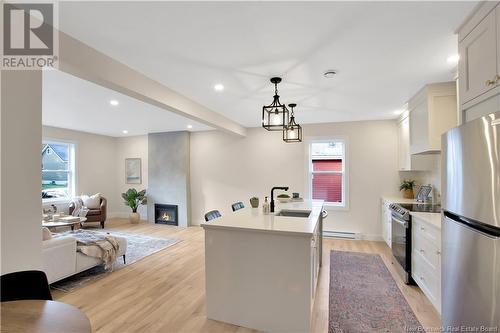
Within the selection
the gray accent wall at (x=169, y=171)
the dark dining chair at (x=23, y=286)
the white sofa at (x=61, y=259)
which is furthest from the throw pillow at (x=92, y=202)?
the dark dining chair at (x=23, y=286)

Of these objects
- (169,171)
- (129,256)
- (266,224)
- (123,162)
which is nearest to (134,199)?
(169,171)

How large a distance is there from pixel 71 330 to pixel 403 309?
2.95 meters

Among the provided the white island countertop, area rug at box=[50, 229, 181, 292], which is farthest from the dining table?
area rug at box=[50, 229, 181, 292]

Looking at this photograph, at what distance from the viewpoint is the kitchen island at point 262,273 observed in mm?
2051

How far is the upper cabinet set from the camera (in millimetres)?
1496

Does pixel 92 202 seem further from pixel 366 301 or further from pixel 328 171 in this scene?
pixel 366 301

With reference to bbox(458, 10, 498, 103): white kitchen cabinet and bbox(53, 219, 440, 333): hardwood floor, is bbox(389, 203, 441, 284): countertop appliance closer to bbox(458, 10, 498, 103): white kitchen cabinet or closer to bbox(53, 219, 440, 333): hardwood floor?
bbox(53, 219, 440, 333): hardwood floor

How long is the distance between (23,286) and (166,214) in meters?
5.57

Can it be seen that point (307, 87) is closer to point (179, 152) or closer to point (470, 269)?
point (470, 269)

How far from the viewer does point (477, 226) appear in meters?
1.38

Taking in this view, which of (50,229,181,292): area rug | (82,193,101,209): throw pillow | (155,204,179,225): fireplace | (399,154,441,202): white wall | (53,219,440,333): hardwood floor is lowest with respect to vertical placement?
(50,229,181,292): area rug

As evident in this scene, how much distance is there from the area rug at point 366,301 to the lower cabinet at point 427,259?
0.91ft

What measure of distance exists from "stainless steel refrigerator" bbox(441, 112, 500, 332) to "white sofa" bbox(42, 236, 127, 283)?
12.7 ft

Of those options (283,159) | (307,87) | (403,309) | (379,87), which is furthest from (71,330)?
(283,159)
